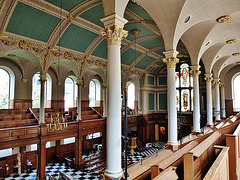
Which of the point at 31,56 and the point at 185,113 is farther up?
the point at 31,56

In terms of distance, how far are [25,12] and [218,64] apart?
48.3ft

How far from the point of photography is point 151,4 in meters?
6.16

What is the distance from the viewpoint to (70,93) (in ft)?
56.7

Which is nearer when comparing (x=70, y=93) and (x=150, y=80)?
(x=70, y=93)

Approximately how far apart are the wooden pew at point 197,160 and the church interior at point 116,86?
0.03 metres

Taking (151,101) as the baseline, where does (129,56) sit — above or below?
above

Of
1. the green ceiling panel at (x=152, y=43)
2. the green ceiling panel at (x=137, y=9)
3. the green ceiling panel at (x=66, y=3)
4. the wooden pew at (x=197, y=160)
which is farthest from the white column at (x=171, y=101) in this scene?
the green ceiling panel at (x=152, y=43)

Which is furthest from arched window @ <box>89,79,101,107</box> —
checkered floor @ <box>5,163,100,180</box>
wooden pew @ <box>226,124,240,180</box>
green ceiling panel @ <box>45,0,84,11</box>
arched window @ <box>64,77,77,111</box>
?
wooden pew @ <box>226,124,240,180</box>

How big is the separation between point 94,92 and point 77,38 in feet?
30.1

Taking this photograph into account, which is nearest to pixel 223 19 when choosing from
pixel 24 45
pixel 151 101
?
pixel 24 45

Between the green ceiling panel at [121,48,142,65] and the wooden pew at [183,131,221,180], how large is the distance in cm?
968

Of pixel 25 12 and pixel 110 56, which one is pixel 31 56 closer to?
pixel 25 12

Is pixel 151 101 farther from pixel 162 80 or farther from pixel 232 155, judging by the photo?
pixel 232 155

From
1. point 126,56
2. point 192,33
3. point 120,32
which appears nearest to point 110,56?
point 120,32
